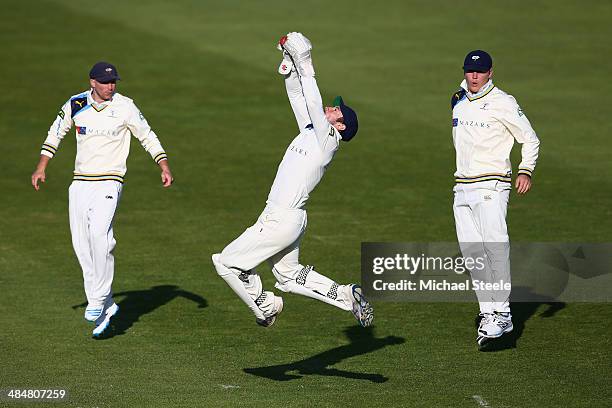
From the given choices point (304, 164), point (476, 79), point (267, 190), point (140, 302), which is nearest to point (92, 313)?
point (140, 302)

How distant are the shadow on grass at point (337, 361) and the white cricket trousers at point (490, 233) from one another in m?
1.09

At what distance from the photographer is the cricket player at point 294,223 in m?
11.3

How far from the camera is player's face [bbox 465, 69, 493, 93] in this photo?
12.6 m

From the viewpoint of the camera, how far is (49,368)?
11.7 meters

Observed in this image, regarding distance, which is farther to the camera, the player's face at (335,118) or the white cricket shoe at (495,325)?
the white cricket shoe at (495,325)

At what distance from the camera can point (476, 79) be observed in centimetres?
1259

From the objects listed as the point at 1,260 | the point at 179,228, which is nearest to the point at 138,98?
the point at 179,228

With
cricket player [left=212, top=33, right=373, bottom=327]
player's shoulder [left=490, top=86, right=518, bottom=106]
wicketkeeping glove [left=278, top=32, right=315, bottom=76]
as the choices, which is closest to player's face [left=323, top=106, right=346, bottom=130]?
cricket player [left=212, top=33, right=373, bottom=327]

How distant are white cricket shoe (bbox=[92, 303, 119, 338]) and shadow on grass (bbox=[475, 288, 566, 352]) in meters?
3.97

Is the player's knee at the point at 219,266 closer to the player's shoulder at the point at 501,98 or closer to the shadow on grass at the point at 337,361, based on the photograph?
the shadow on grass at the point at 337,361

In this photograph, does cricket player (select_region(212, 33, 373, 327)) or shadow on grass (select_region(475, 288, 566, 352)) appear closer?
cricket player (select_region(212, 33, 373, 327))

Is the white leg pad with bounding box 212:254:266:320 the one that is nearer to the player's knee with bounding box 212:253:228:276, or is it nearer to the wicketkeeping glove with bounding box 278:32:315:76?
the player's knee with bounding box 212:253:228:276

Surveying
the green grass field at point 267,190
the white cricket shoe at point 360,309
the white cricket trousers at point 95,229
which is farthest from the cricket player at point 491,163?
the white cricket trousers at point 95,229

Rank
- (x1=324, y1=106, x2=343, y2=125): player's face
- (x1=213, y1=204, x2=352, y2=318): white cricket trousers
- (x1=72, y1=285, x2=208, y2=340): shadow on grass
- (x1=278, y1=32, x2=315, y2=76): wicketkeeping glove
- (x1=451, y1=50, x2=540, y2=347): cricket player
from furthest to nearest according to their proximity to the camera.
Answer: (x1=72, y1=285, x2=208, y2=340): shadow on grass → (x1=451, y1=50, x2=540, y2=347): cricket player → (x1=324, y1=106, x2=343, y2=125): player's face → (x1=213, y1=204, x2=352, y2=318): white cricket trousers → (x1=278, y1=32, x2=315, y2=76): wicketkeeping glove
